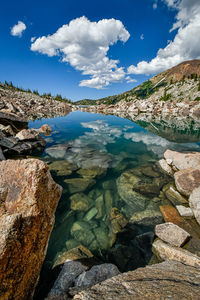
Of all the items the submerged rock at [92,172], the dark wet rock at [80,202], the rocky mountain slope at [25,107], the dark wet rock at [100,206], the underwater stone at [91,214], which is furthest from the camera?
the rocky mountain slope at [25,107]

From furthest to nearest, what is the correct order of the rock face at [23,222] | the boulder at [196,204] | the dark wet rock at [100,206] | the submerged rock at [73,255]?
1. the dark wet rock at [100,206]
2. the boulder at [196,204]
3. the submerged rock at [73,255]
4. the rock face at [23,222]

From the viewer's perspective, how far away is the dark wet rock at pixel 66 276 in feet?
11.5

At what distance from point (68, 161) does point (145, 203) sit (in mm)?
8159

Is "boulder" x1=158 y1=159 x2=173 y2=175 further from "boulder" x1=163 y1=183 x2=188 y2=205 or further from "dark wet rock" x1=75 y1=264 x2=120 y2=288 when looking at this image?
"dark wet rock" x1=75 y1=264 x2=120 y2=288

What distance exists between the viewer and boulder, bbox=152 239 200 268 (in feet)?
13.5

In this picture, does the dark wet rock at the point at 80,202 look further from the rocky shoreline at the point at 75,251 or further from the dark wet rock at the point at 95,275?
the dark wet rock at the point at 95,275

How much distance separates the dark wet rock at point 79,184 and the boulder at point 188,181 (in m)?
5.97

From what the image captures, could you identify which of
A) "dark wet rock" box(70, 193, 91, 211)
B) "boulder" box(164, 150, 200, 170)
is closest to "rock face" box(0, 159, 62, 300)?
"dark wet rock" box(70, 193, 91, 211)

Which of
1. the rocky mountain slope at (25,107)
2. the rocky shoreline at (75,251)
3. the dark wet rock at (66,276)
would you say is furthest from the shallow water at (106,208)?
the rocky mountain slope at (25,107)

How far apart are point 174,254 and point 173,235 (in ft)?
2.97

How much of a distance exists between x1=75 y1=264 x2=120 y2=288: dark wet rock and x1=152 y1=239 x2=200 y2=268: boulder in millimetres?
2203

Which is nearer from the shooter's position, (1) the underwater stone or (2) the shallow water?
(2) the shallow water

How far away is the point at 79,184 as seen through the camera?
9477 millimetres

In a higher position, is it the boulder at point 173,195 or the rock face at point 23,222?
the rock face at point 23,222
